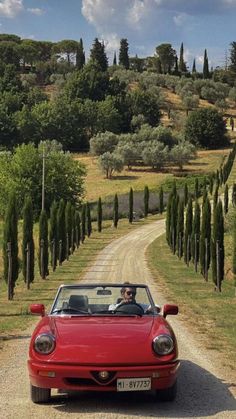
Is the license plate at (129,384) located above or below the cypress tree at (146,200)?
above

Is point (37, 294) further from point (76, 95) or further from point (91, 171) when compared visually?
point (76, 95)

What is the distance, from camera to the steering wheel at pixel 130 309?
8.45m

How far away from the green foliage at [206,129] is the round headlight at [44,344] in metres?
106

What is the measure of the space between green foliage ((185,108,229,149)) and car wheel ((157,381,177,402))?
105767mm

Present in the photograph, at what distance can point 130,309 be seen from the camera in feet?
27.8

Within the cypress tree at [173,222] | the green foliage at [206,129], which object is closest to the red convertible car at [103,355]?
the cypress tree at [173,222]

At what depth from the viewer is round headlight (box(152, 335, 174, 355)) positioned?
23.9ft

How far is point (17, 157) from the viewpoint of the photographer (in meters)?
76.9

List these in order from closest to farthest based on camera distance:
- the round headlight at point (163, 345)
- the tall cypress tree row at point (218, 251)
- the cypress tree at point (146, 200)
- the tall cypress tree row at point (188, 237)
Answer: the round headlight at point (163, 345), the tall cypress tree row at point (218, 251), the tall cypress tree row at point (188, 237), the cypress tree at point (146, 200)

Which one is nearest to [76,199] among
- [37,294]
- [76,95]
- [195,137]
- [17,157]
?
[17,157]

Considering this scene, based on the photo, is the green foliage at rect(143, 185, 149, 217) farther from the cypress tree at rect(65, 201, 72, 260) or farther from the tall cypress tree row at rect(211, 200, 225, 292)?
the tall cypress tree row at rect(211, 200, 225, 292)

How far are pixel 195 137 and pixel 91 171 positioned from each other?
26.9 metres

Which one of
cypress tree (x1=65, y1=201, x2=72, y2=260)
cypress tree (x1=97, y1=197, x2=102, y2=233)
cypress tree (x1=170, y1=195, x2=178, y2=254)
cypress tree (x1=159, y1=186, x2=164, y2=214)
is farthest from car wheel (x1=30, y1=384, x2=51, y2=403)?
cypress tree (x1=159, y1=186, x2=164, y2=214)

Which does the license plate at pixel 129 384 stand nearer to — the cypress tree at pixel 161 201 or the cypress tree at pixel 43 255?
the cypress tree at pixel 43 255
